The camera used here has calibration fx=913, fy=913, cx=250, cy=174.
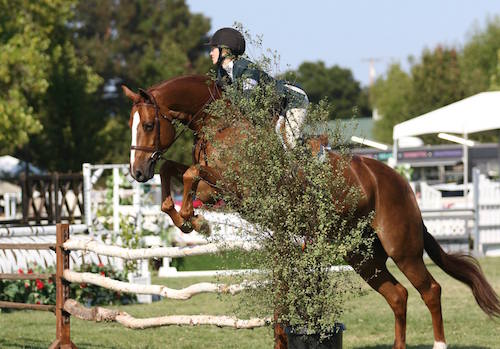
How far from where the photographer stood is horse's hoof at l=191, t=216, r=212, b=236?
19.7ft

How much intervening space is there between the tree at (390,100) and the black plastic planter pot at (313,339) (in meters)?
47.9

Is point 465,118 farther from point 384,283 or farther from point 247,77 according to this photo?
point 247,77

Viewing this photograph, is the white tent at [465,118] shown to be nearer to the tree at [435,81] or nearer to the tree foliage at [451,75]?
the tree foliage at [451,75]

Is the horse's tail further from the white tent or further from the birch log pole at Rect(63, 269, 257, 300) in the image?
the white tent

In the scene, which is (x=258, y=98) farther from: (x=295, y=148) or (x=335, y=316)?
(x=335, y=316)

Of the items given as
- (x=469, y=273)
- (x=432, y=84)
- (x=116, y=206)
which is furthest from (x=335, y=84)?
(x=469, y=273)

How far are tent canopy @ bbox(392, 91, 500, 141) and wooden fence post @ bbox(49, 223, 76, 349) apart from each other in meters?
10.2

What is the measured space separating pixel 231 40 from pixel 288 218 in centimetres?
152

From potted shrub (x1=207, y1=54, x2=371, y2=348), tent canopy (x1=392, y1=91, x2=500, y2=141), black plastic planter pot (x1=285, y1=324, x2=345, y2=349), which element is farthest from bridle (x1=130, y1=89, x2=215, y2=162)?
tent canopy (x1=392, y1=91, x2=500, y2=141)

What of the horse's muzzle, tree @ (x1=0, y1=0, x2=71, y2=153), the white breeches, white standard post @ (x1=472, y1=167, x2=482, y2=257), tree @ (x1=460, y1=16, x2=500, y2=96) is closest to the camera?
the white breeches

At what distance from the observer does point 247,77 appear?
19.1ft

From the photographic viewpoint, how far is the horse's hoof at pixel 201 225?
6.00 meters

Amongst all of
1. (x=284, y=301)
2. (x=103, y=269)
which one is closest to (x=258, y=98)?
(x=284, y=301)

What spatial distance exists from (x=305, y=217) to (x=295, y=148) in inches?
16.6
